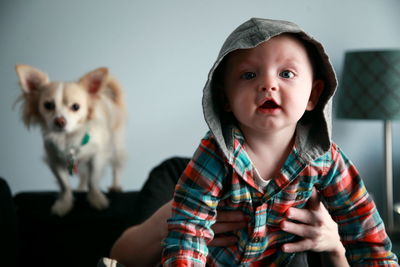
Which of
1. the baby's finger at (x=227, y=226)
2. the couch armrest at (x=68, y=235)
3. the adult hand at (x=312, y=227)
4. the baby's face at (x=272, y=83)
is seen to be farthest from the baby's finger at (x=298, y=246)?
the couch armrest at (x=68, y=235)

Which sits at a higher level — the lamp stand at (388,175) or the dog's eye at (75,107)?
the dog's eye at (75,107)

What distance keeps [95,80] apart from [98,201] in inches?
20.2

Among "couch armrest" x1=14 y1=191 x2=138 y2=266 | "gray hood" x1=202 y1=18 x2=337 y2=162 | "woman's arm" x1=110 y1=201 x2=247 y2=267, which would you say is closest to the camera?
"gray hood" x1=202 y1=18 x2=337 y2=162

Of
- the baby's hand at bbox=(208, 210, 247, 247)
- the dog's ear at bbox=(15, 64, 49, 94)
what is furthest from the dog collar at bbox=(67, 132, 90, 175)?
the baby's hand at bbox=(208, 210, 247, 247)

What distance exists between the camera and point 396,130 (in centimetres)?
252

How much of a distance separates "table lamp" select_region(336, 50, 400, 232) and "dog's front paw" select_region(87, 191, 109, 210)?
1344mm

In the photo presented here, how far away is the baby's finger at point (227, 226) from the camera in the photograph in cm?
82

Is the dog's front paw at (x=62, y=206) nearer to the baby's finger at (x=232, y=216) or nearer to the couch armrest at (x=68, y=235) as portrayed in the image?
the couch armrest at (x=68, y=235)

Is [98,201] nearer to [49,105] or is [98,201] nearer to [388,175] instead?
[49,105]

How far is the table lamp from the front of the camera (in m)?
1.85

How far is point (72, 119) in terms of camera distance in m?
1.42

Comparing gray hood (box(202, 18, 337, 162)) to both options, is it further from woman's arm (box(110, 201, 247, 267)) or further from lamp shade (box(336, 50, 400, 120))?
lamp shade (box(336, 50, 400, 120))

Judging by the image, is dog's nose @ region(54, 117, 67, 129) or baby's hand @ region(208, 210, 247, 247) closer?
baby's hand @ region(208, 210, 247, 247)

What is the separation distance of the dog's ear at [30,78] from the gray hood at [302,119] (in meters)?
0.93
